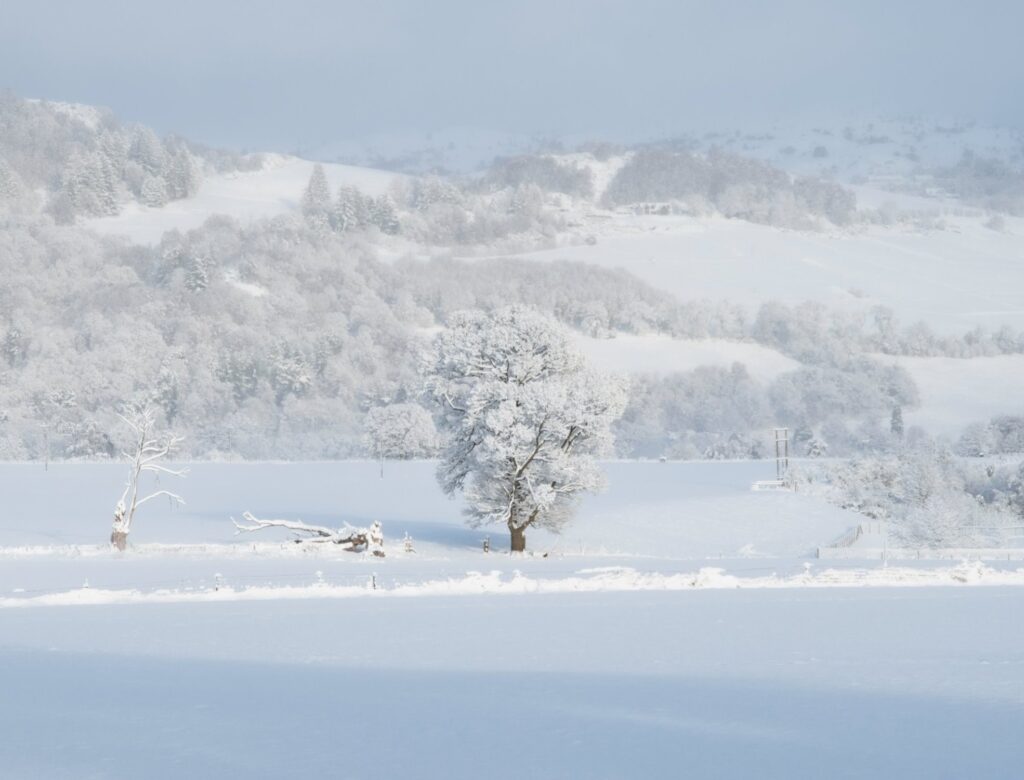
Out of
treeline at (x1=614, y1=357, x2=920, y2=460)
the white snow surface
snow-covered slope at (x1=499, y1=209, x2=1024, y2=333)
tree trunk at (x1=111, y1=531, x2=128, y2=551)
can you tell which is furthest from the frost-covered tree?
snow-covered slope at (x1=499, y1=209, x2=1024, y2=333)

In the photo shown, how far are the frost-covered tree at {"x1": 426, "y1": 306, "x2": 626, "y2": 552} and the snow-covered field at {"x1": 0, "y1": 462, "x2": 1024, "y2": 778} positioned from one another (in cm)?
459

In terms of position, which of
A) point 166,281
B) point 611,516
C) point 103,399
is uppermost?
point 166,281

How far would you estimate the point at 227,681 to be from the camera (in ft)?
46.5

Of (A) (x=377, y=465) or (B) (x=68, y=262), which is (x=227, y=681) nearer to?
(A) (x=377, y=465)

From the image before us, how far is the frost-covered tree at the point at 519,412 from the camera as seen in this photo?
37.9 meters

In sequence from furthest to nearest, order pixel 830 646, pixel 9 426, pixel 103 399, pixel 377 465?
pixel 103 399, pixel 9 426, pixel 377 465, pixel 830 646

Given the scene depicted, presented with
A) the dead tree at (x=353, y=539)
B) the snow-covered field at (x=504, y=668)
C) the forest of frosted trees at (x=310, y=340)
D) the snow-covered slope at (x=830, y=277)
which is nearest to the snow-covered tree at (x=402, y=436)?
the forest of frosted trees at (x=310, y=340)

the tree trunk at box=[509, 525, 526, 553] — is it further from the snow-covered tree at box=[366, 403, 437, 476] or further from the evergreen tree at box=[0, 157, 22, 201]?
the evergreen tree at box=[0, 157, 22, 201]

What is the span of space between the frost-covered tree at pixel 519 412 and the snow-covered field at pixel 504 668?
15.1 feet

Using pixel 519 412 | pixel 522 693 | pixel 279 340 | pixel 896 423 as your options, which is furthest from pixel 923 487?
pixel 279 340

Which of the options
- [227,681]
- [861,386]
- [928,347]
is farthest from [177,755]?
[928,347]

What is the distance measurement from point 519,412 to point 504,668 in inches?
911

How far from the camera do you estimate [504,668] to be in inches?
583

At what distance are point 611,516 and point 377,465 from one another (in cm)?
2628
